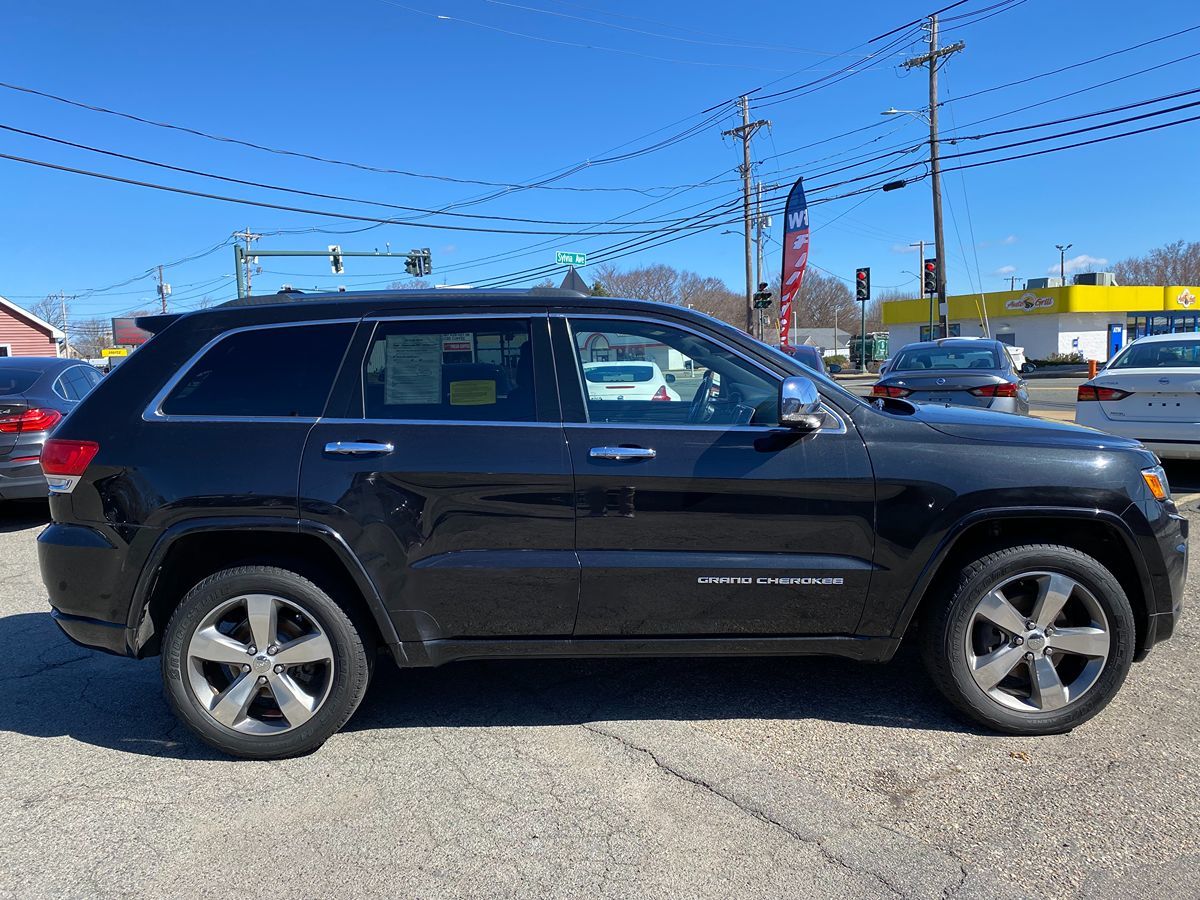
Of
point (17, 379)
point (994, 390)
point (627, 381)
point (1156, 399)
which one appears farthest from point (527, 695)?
point (994, 390)

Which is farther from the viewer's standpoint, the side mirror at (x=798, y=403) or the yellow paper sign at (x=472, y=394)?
the yellow paper sign at (x=472, y=394)

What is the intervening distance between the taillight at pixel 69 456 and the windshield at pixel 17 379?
17.2 feet

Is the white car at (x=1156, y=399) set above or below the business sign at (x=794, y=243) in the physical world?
below

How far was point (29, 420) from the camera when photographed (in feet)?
24.9

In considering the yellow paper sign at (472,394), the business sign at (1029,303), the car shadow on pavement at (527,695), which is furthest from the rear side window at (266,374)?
the business sign at (1029,303)

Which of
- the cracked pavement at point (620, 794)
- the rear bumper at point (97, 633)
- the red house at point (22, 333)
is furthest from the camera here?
the red house at point (22, 333)

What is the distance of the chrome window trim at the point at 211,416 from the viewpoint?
3.44 metres

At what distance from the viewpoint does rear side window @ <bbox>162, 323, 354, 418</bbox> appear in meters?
3.48

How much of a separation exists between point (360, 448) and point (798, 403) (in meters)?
1.71

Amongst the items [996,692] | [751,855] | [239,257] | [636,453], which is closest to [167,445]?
[636,453]

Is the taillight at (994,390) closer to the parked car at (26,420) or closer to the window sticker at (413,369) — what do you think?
the window sticker at (413,369)

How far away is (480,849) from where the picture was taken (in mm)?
2828

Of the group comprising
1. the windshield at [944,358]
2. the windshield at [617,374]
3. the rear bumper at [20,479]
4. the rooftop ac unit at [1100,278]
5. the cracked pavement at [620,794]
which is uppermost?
the rooftop ac unit at [1100,278]

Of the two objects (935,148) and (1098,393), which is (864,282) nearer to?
(935,148)
